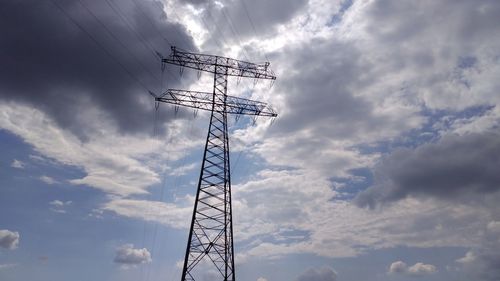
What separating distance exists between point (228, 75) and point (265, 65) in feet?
17.6

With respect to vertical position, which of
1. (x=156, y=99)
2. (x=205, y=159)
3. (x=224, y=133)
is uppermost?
(x=156, y=99)

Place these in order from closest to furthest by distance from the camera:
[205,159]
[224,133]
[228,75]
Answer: [205,159] < [224,133] < [228,75]

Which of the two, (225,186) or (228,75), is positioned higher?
(228,75)

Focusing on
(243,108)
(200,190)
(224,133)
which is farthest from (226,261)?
(243,108)

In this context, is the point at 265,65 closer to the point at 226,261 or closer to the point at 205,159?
the point at 205,159

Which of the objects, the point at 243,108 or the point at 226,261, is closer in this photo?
the point at 226,261

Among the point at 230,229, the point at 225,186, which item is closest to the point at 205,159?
the point at 225,186

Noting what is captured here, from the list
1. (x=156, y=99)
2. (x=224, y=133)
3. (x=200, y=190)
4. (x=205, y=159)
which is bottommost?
(x=200, y=190)

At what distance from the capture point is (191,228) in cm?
4172

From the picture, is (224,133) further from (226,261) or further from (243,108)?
(226,261)

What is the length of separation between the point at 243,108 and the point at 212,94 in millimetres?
4583

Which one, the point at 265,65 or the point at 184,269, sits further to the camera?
the point at 265,65

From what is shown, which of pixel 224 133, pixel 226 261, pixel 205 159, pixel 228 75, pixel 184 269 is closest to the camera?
pixel 184 269

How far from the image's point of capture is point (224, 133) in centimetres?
4991
